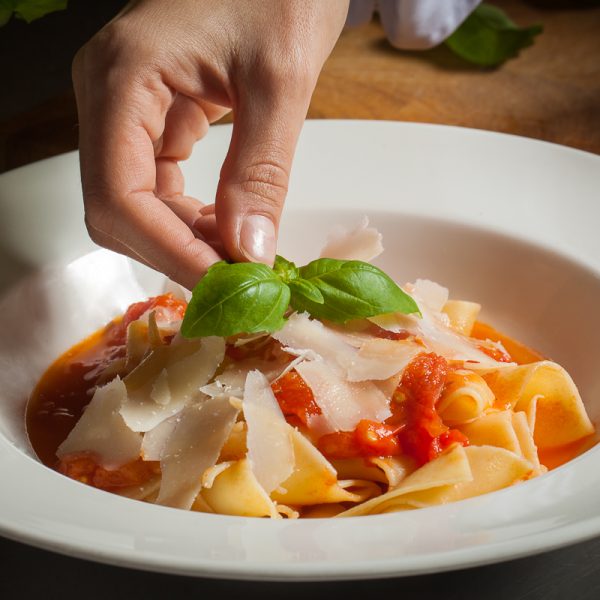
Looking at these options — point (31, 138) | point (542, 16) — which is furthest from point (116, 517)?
point (542, 16)

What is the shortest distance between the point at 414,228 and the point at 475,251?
238 millimetres

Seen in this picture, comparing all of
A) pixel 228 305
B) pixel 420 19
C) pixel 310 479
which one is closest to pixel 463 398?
pixel 310 479

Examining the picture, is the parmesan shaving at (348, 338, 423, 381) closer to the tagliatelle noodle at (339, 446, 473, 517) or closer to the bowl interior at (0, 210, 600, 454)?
the tagliatelle noodle at (339, 446, 473, 517)

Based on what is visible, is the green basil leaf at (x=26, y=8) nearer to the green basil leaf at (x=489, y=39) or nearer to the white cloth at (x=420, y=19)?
the white cloth at (x=420, y=19)

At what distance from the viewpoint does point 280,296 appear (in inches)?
103

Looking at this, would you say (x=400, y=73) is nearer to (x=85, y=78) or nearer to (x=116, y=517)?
(x=85, y=78)

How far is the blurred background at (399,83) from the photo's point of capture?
430 cm

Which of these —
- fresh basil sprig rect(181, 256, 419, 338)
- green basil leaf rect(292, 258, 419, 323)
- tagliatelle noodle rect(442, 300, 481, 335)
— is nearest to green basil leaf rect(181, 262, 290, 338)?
fresh basil sprig rect(181, 256, 419, 338)

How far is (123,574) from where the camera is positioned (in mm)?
2186

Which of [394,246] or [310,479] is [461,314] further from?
[310,479]

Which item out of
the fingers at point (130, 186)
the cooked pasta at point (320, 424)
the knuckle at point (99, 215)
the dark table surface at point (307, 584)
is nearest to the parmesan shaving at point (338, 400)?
the cooked pasta at point (320, 424)

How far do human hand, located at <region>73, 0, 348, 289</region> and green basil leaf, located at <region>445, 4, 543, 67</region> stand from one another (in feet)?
7.83

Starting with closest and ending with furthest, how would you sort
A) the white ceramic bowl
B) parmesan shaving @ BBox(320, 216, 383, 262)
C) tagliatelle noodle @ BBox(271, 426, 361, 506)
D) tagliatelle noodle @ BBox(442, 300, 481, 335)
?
1. the white ceramic bowl
2. tagliatelle noodle @ BBox(271, 426, 361, 506)
3. parmesan shaving @ BBox(320, 216, 383, 262)
4. tagliatelle noodle @ BBox(442, 300, 481, 335)

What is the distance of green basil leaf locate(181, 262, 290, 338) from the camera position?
2500 mm
